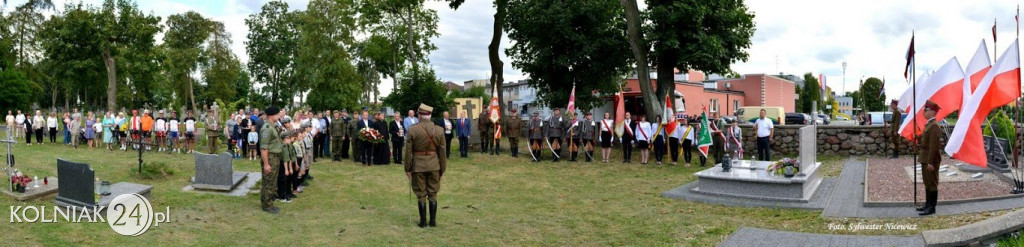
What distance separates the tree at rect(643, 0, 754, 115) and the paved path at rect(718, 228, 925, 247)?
1271 centimetres

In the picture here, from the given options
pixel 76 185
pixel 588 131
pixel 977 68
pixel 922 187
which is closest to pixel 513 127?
pixel 588 131

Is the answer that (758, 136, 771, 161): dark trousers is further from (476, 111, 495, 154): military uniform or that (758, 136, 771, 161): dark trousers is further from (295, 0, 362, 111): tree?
(295, 0, 362, 111): tree

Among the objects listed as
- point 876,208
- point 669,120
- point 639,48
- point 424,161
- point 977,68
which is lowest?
point 876,208

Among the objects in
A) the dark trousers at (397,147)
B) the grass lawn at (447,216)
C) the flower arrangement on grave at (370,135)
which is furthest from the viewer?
the dark trousers at (397,147)

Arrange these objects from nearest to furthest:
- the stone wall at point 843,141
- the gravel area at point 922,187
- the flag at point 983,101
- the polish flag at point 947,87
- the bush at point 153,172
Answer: the flag at point 983,101, the gravel area at point 922,187, the polish flag at point 947,87, the bush at point 153,172, the stone wall at point 843,141

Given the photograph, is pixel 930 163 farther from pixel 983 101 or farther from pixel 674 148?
pixel 674 148

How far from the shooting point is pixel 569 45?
83.1 ft

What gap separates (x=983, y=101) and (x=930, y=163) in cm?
147

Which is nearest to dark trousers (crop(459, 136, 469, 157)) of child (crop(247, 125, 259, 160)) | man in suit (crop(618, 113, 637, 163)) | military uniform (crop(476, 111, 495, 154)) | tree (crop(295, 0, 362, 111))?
military uniform (crop(476, 111, 495, 154))

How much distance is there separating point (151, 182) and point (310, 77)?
38.5 m

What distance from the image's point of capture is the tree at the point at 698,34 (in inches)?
803

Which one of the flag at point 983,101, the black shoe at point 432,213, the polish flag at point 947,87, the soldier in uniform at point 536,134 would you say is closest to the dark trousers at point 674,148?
the soldier in uniform at point 536,134

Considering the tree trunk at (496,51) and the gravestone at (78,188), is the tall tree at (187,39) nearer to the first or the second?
the tree trunk at (496,51)

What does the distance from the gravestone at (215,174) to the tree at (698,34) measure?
46.2 ft
